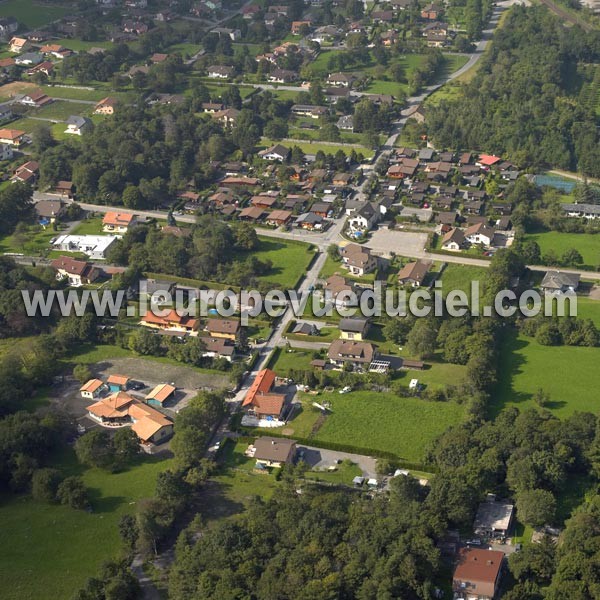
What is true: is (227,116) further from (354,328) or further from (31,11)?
(31,11)

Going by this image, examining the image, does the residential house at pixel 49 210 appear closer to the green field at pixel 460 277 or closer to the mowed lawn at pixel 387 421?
the green field at pixel 460 277

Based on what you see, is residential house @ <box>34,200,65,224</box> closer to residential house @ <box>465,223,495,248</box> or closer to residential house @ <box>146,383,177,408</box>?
residential house @ <box>146,383,177,408</box>

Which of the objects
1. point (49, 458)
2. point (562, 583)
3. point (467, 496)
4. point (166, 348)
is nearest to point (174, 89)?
point (166, 348)

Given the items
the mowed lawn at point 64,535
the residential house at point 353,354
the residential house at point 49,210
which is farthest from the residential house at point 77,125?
the mowed lawn at point 64,535

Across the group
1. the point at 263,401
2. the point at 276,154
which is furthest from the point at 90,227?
the point at 263,401

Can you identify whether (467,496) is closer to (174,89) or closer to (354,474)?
(354,474)

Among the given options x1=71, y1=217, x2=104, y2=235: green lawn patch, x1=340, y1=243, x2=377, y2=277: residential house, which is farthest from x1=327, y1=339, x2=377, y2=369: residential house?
x1=71, y1=217, x2=104, y2=235: green lawn patch
